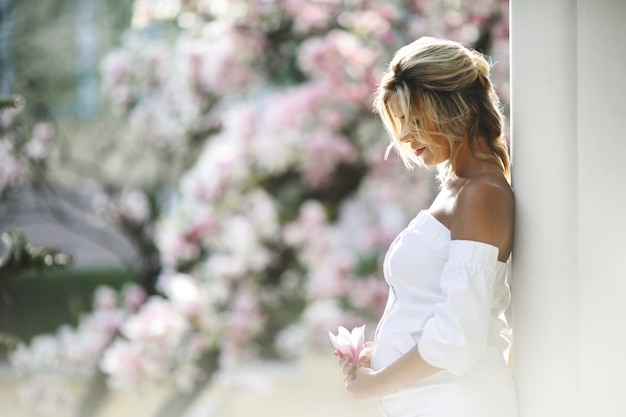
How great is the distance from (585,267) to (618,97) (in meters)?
0.27

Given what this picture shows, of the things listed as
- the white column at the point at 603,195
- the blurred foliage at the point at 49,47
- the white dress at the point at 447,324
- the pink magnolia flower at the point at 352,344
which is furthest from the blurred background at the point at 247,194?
the white column at the point at 603,195

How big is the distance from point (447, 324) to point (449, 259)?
110 millimetres

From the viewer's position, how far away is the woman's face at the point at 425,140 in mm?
1730

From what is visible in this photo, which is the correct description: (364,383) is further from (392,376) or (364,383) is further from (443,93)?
(443,93)

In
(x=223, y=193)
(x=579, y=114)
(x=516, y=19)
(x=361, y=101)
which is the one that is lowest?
(x=223, y=193)

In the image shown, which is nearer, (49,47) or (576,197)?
(576,197)

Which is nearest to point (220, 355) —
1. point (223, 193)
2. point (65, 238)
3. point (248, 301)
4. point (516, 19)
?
point (248, 301)

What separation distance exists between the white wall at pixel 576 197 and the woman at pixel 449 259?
8 cm

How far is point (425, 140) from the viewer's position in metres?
1.75

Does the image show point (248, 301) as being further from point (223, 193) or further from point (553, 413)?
point (553, 413)

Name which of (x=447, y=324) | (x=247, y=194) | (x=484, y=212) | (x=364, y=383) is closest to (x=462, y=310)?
(x=447, y=324)

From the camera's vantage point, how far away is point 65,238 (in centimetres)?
1071

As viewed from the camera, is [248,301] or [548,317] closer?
[548,317]

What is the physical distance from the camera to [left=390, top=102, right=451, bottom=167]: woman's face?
173cm
